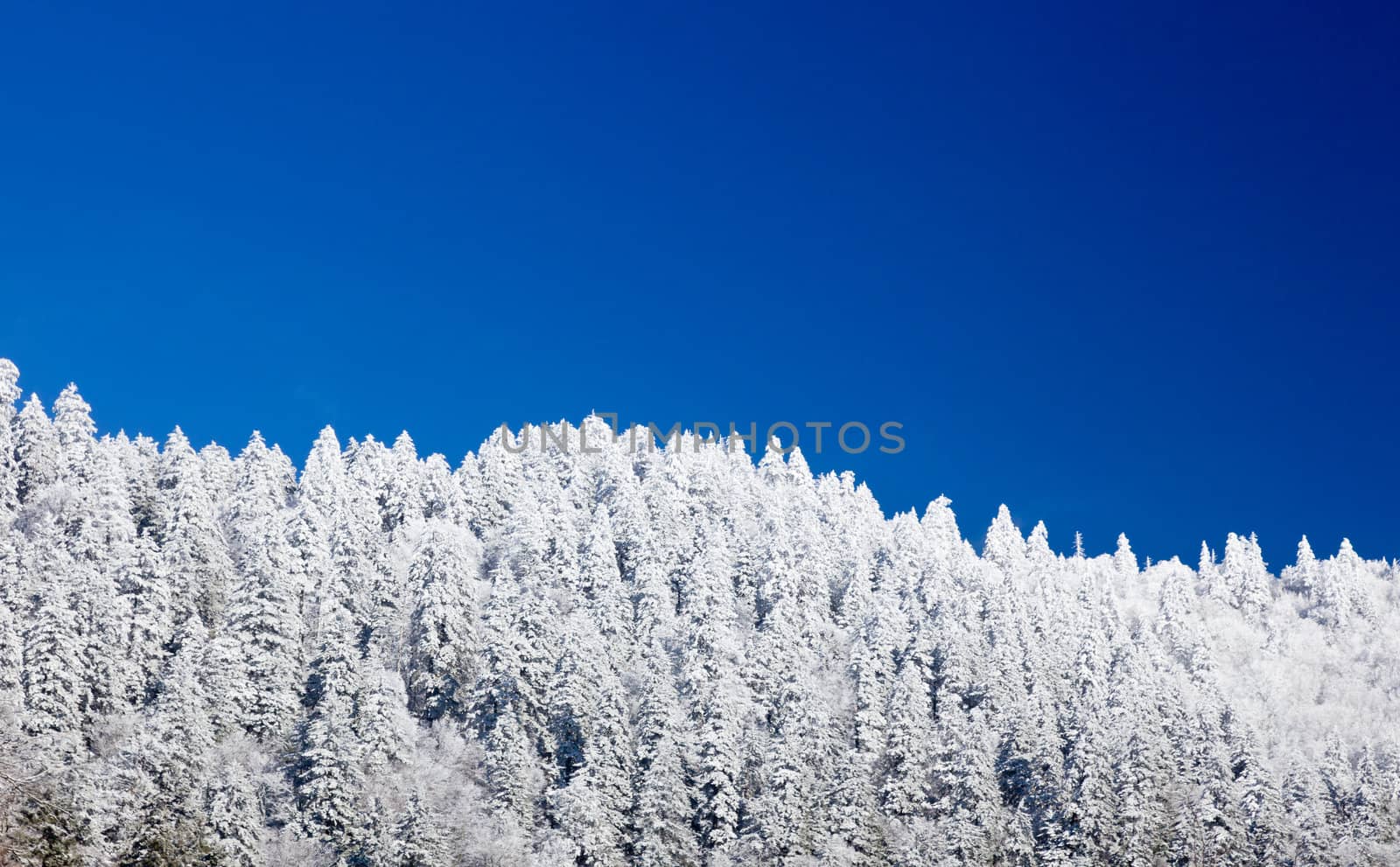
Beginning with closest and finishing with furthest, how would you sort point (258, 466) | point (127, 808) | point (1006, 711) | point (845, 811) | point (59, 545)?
point (127, 808) → point (845, 811) → point (59, 545) → point (1006, 711) → point (258, 466)

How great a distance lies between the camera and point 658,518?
11244 centimetres

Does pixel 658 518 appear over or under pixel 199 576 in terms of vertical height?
over

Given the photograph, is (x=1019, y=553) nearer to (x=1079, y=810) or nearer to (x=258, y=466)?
(x=1079, y=810)

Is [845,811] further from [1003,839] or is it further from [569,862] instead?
[569,862]

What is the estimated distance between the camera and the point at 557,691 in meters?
77.8

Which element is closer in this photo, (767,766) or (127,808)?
(127,808)

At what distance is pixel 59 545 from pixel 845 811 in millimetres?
54040

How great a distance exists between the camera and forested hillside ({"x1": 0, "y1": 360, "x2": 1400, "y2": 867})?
2611 inches

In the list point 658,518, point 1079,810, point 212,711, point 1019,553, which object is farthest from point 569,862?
point 1019,553

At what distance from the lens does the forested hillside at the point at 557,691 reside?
66312 millimetres

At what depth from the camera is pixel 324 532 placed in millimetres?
92250

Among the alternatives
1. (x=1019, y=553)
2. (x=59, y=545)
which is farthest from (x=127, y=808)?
(x=1019, y=553)


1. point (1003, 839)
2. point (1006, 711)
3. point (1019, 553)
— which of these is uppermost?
point (1019, 553)

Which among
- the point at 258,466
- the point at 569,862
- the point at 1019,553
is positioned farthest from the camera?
the point at 1019,553
